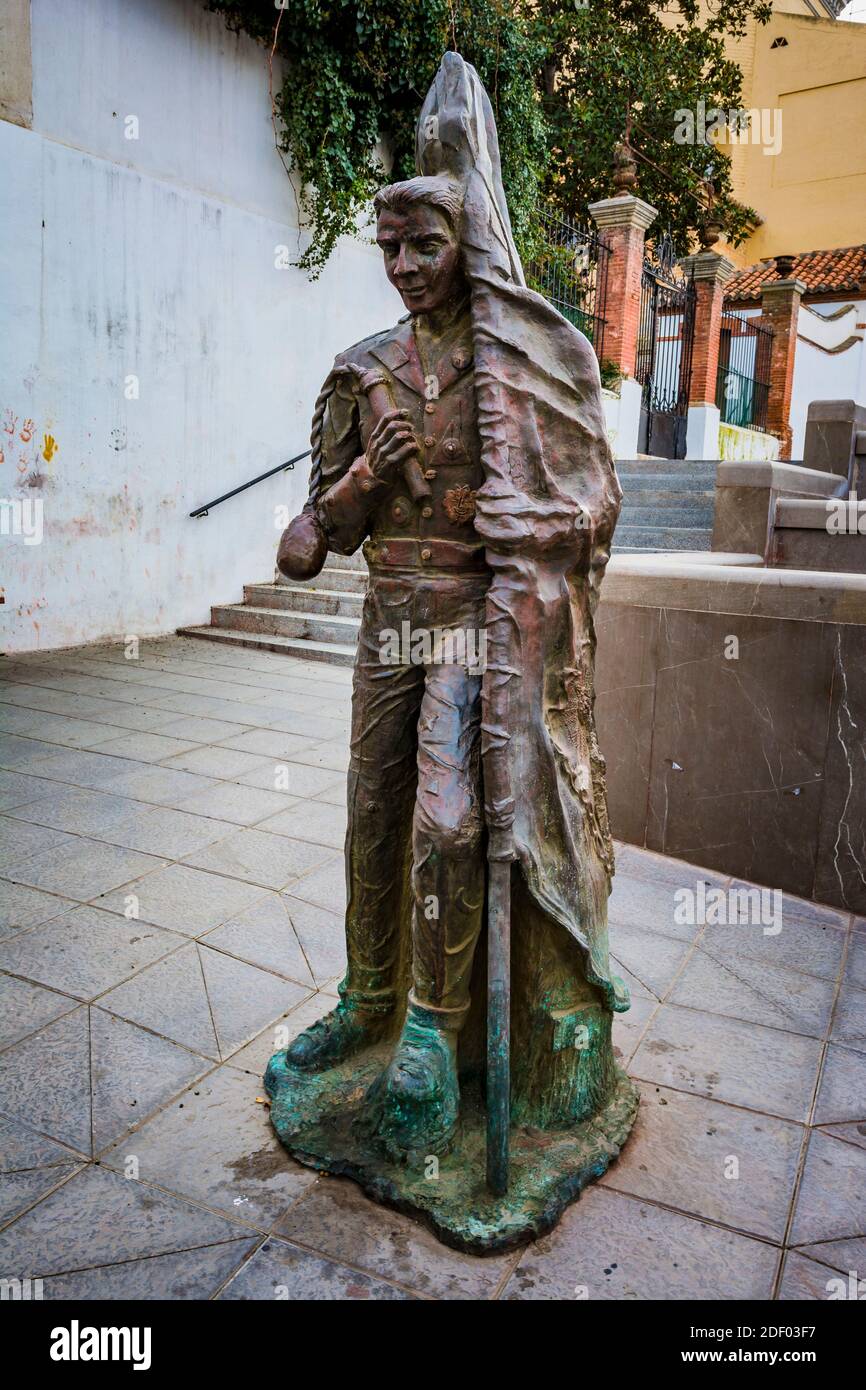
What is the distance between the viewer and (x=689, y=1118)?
2.83 meters

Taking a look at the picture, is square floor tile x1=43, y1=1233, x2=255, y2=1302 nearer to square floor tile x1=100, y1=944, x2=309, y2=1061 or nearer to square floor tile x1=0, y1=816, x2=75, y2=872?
square floor tile x1=100, y1=944, x2=309, y2=1061

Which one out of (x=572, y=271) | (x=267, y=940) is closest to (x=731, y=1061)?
(x=267, y=940)

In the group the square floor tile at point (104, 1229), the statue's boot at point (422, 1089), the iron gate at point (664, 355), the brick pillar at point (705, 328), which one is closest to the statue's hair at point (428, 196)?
the statue's boot at point (422, 1089)

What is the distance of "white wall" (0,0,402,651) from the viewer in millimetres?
8664

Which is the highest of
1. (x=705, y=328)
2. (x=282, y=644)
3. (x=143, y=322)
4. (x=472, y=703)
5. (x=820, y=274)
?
(x=820, y=274)

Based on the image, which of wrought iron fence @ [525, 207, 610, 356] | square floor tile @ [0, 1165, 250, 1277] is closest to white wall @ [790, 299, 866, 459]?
wrought iron fence @ [525, 207, 610, 356]

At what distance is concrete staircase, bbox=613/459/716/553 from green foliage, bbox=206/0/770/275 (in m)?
3.46

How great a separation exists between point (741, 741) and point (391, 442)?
8.74 ft

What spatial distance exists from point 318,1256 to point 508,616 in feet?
4.89

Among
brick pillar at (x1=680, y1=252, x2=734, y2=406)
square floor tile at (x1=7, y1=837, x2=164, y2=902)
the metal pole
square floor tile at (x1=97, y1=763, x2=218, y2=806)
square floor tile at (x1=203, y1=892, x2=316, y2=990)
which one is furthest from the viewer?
brick pillar at (x1=680, y1=252, x2=734, y2=406)

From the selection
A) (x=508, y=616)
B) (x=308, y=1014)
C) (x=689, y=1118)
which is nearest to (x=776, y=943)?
(x=689, y=1118)

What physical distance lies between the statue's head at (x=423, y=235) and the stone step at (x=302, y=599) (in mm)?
7487

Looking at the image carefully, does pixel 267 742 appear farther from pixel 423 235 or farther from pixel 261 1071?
pixel 423 235

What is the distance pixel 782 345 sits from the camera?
64.7ft
